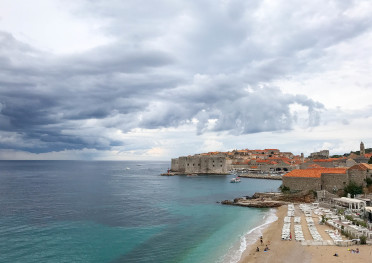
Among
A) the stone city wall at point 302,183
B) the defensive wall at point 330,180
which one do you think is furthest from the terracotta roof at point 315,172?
the stone city wall at point 302,183

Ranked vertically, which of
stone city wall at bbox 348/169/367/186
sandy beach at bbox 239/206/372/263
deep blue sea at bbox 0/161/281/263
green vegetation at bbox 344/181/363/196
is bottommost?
deep blue sea at bbox 0/161/281/263

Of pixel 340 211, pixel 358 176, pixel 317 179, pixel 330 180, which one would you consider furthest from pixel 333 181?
pixel 340 211

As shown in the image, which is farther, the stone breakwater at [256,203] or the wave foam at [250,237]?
the stone breakwater at [256,203]

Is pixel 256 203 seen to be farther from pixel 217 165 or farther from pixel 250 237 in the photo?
pixel 217 165

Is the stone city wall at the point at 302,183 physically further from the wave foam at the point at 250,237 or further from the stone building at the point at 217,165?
the stone building at the point at 217,165

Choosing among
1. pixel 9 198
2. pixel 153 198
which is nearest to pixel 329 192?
pixel 153 198

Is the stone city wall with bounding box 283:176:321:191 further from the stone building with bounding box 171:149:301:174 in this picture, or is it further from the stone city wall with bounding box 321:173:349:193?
the stone building with bounding box 171:149:301:174

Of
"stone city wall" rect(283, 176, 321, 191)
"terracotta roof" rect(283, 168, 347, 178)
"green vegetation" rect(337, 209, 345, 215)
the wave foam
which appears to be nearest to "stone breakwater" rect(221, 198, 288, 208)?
the wave foam

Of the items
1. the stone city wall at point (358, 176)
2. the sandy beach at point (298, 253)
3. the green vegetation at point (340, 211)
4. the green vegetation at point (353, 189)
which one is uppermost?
the stone city wall at point (358, 176)

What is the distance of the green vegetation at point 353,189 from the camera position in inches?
1471

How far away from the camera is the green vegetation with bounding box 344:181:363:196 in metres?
37.4

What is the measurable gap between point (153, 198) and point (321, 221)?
2988 centimetres

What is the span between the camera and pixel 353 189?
123ft

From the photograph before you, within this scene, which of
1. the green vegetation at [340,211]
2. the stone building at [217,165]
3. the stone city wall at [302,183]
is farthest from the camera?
the stone building at [217,165]
